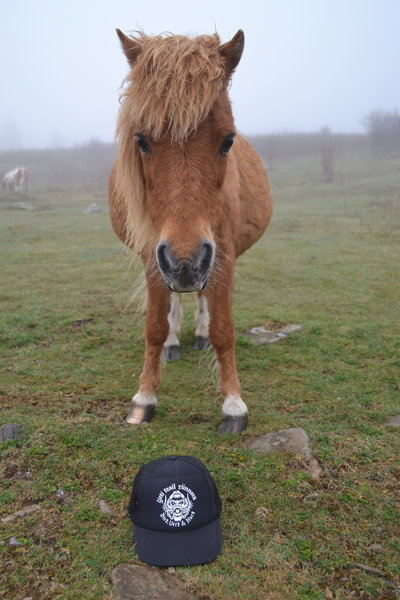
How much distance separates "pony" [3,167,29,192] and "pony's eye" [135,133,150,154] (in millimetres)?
31853

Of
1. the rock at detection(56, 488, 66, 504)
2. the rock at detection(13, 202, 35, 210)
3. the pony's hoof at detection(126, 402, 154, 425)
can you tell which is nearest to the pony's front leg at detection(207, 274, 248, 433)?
the pony's hoof at detection(126, 402, 154, 425)

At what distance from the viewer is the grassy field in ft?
7.31

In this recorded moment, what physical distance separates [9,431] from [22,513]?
80 cm

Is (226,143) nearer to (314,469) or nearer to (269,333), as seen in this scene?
(314,469)

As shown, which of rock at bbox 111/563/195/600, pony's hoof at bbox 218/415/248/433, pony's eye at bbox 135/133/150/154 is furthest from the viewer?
pony's hoof at bbox 218/415/248/433

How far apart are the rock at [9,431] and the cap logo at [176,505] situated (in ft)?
4.73

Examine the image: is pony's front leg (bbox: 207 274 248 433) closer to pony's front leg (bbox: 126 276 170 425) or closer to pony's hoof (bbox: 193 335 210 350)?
pony's front leg (bbox: 126 276 170 425)

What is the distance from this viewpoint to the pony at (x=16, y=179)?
32.2 metres

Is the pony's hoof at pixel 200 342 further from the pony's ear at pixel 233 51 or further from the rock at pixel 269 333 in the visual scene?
the pony's ear at pixel 233 51

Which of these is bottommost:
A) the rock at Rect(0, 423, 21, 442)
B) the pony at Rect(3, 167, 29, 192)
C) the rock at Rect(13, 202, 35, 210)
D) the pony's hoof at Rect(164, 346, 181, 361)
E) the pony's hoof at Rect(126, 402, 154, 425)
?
the pony's hoof at Rect(164, 346, 181, 361)

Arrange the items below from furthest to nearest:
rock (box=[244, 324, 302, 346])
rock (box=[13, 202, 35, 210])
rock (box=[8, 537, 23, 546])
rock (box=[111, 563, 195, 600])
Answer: rock (box=[13, 202, 35, 210]) → rock (box=[244, 324, 302, 346]) → rock (box=[8, 537, 23, 546]) → rock (box=[111, 563, 195, 600])

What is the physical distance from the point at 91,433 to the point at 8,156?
2819 inches

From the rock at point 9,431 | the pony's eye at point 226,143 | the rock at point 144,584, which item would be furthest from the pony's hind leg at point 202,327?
the rock at point 144,584

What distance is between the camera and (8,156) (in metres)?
66.8
